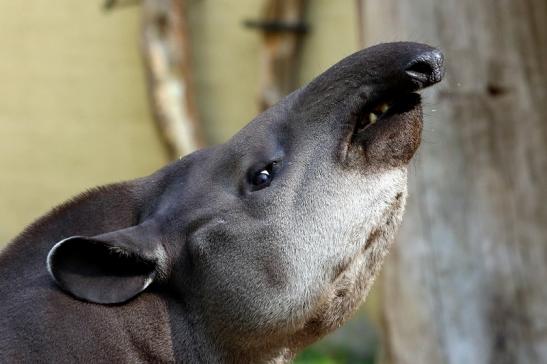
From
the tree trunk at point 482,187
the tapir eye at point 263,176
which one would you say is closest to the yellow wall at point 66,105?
the tree trunk at point 482,187

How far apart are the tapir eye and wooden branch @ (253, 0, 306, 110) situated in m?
5.27

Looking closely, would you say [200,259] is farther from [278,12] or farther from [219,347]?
[278,12]

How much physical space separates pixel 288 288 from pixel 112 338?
0.56m

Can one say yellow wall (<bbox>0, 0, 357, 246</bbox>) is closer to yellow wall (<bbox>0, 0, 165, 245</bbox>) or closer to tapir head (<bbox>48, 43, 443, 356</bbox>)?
yellow wall (<bbox>0, 0, 165, 245</bbox>)

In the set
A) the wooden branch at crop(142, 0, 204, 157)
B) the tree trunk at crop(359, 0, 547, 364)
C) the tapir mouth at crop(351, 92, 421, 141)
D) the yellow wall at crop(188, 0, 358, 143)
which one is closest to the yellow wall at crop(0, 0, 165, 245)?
the wooden branch at crop(142, 0, 204, 157)

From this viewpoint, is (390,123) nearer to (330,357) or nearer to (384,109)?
(384,109)

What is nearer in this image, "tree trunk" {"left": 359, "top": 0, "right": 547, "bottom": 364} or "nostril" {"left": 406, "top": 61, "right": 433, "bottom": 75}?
"nostril" {"left": 406, "top": 61, "right": 433, "bottom": 75}

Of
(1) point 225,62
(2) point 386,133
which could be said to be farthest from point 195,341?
(1) point 225,62

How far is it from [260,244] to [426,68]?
Result: 745 mm

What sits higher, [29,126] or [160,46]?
[160,46]

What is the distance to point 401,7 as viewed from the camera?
205 inches

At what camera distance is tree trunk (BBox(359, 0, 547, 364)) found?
17.1ft

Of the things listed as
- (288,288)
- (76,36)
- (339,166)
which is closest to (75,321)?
(288,288)

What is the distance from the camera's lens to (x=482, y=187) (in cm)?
527
